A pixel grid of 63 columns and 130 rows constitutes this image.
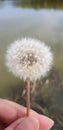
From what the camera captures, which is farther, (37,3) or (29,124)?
(37,3)

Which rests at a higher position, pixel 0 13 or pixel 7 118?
pixel 0 13

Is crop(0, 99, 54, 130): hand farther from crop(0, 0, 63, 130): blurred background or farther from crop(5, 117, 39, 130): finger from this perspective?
crop(0, 0, 63, 130): blurred background

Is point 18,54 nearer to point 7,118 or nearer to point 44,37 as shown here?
point 7,118

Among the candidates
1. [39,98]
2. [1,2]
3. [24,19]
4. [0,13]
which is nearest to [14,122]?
[39,98]

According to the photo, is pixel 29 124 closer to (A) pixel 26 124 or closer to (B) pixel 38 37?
(A) pixel 26 124

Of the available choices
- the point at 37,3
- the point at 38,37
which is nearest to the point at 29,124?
the point at 38,37

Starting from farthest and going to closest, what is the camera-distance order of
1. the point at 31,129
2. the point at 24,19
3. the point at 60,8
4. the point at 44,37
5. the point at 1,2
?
the point at 1,2
the point at 60,8
the point at 24,19
the point at 44,37
the point at 31,129

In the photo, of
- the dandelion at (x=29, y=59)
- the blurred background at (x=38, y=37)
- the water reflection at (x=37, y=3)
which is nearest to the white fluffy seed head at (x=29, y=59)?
the dandelion at (x=29, y=59)
